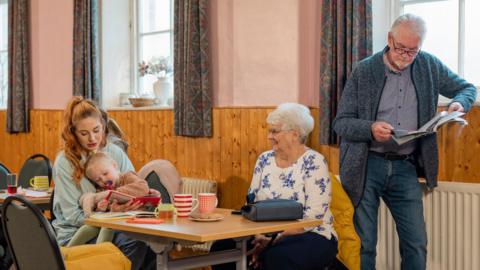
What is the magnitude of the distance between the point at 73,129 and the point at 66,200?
14.9 inches

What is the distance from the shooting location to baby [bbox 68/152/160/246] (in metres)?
3.31

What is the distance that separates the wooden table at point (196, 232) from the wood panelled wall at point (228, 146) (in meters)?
1.15

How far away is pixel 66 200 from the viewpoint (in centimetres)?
342

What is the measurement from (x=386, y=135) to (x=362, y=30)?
0.91 metres

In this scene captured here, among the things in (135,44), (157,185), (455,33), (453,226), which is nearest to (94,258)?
(157,185)

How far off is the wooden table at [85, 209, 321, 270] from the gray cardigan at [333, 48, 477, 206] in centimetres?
61

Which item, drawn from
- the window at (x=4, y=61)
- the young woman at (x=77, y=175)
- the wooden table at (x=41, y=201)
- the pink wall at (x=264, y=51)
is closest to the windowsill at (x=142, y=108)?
the pink wall at (x=264, y=51)

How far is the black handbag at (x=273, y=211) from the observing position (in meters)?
2.91

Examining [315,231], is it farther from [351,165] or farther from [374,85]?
[374,85]

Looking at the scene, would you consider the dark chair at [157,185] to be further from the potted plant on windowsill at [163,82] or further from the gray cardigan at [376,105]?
the potted plant on windowsill at [163,82]

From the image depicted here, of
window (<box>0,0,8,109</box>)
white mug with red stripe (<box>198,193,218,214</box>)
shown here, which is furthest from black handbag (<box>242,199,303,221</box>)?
window (<box>0,0,8,109</box>)

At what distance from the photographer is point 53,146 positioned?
6688 millimetres

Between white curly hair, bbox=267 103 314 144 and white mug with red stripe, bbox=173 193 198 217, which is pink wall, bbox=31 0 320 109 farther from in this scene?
white mug with red stripe, bbox=173 193 198 217

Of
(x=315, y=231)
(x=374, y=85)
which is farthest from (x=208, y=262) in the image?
(x=374, y=85)
